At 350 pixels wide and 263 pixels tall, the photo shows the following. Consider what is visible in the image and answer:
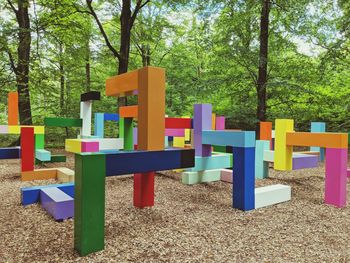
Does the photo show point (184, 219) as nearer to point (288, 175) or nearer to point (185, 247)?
point (185, 247)

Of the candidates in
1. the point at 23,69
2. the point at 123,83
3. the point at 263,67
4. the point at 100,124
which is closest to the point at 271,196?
the point at 123,83

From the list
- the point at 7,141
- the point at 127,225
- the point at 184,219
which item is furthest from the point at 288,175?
the point at 7,141

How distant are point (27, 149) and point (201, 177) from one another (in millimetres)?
3298

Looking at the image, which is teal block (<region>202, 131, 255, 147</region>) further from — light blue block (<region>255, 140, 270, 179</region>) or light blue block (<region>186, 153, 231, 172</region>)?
light blue block (<region>255, 140, 270, 179</region>)

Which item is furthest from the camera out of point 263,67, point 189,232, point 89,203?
point 263,67

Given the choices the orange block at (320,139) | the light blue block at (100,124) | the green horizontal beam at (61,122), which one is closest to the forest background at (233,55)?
the light blue block at (100,124)

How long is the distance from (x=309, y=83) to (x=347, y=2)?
297cm

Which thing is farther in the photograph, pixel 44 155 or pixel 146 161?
pixel 44 155

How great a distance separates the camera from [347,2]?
10078 mm

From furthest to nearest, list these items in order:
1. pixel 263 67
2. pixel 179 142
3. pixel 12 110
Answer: pixel 263 67 < pixel 179 142 < pixel 12 110

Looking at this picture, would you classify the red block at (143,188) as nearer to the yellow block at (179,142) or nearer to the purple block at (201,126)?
the purple block at (201,126)

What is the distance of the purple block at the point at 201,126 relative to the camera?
5.14 metres

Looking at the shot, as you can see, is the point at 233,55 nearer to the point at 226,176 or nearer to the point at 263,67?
the point at 263,67

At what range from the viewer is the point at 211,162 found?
5.34m
